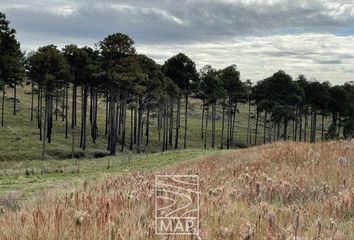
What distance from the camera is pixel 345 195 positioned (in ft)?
18.0

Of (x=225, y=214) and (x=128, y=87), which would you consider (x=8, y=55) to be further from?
(x=225, y=214)

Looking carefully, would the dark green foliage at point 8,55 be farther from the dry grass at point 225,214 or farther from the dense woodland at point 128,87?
the dry grass at point 225,214

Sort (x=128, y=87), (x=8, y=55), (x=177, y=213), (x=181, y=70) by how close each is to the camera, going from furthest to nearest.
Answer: (x=181, y=70), (x=128, y=87), (x=8, y=55), (x=177, y=213)

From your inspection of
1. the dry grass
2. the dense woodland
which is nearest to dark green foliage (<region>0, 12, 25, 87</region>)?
the dense woodland

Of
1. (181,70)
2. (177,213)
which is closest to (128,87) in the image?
(181,70)

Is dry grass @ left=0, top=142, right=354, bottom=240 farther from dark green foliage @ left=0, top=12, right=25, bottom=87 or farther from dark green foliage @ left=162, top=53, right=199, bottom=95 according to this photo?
dark green foliage @ left=162, top=53, right=199, bottom=95

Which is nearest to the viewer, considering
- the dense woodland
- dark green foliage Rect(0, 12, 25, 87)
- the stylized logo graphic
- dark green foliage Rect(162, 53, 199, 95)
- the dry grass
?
the dry grass

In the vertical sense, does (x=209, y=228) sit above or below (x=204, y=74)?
below

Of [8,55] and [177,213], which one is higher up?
[8,55]

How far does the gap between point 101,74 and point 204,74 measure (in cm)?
2640

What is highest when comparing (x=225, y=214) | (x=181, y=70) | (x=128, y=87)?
(x=181, y=70)

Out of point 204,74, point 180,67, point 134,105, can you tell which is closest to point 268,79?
Result: point 204,74

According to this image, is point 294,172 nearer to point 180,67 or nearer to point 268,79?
point 180,67

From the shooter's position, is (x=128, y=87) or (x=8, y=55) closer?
(x=8, y=55)
